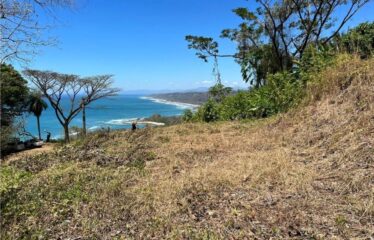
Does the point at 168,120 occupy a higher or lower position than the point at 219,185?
lower

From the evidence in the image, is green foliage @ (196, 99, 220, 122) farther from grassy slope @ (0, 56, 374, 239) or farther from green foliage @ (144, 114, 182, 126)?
grassy slope @ (0, 56, 374, 239)

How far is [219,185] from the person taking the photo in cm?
315

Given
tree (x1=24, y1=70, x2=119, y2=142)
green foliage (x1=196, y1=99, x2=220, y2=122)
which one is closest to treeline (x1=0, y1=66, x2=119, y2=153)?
tree (x1=24, y1=70, x2=119, y2=142)

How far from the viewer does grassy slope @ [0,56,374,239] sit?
2398 millimetres

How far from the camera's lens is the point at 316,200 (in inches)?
104

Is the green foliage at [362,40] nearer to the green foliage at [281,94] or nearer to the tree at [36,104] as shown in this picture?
the green foliage at [281,94]

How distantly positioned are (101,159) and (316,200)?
2.77 meters

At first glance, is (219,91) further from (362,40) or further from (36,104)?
(36,104)

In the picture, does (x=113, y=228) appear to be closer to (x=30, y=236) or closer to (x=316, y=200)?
(x=30, y=236)

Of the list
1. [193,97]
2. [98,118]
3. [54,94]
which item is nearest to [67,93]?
[54,94]

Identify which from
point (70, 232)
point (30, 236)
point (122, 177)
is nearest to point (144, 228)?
point (70, 232)

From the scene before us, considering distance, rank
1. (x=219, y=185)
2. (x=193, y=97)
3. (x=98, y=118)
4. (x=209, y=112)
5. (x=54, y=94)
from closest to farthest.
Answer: (x=219, y=185), (x=209, y=112), (x=54, y=94), (x=193, y=97), (x=98, y=118)

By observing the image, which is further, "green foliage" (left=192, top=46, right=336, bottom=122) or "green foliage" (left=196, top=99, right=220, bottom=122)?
"green foliage" (left=196, top=99, right=220, bottom=122)

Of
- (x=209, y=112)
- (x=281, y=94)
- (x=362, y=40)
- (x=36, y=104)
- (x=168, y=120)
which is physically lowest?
(x=168, y=120)
